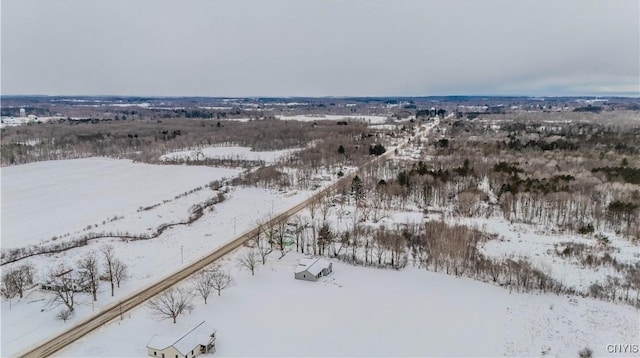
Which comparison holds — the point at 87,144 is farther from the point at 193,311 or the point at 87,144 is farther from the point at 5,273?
the point at 193,311

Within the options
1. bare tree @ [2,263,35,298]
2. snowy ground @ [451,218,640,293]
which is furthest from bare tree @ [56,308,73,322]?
snowy ground @ [451,218,640,293]

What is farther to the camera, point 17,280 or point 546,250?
point 546,250

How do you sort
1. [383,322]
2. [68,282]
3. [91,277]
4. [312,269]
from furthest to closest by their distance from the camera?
[312,269] → [91,277] → [68,282] → [383,322]

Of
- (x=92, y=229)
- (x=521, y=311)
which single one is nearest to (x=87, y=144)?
(x=92, y=229)

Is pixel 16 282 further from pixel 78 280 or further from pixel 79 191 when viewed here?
pixel 79 191

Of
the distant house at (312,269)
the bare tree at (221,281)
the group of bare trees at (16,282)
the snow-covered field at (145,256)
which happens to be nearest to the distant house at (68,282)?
the snow-covered field at (145,256)

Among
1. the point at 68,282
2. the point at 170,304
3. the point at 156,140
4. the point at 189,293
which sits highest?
the point at 156,140

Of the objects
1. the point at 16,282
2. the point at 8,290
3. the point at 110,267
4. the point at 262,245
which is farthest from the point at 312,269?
the point at 8,290
